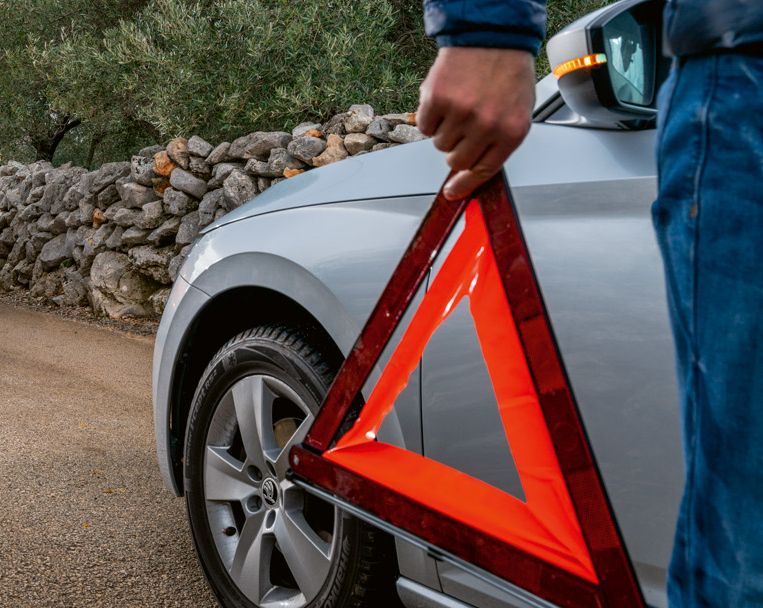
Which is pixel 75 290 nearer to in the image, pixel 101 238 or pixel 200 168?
pixel 101 238

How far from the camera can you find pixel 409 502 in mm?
1717

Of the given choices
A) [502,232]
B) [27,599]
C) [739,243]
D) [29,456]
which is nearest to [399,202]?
[502,232]

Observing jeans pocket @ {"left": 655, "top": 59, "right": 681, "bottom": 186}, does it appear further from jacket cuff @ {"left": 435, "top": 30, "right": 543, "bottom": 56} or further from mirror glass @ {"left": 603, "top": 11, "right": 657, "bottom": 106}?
mirror glass @ {"left": 603, "top": 11, "right": 657, "bottom": 106}

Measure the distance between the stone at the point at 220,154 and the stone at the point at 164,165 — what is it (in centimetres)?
45

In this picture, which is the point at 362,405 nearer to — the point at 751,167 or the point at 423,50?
the point at 751,167

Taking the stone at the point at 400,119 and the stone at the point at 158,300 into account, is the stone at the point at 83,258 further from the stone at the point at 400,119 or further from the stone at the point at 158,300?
the stone at the point at 400,119

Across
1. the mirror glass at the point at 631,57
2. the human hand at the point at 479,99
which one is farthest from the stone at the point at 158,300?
the human hand at the point at 479,99

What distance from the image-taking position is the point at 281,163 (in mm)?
7078

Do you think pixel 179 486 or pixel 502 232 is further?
pixel 179 486

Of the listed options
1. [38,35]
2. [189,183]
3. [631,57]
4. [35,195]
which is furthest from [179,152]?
[631,57]

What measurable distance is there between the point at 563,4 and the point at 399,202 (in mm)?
6968

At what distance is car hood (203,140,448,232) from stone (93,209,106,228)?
640 cm

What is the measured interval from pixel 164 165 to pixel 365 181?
20.4ft

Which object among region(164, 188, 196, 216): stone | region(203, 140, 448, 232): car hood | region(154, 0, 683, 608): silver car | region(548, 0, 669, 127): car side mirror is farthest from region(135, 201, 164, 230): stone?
region(548, 0, 669, 127): car side mirror
